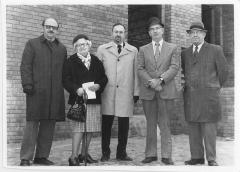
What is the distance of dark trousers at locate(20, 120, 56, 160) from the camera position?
15.6ft

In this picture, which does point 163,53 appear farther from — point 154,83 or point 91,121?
point 91,121

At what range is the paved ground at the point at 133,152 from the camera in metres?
4.93

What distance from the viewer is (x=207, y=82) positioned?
15.9 feet

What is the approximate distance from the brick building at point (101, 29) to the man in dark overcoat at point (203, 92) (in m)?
2.49

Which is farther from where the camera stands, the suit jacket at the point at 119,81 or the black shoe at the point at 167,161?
the suit jacket at the point at 119,81

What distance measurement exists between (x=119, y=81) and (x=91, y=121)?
2.38 feet

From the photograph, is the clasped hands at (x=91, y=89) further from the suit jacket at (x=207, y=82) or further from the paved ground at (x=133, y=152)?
the suit jacket at (x=207, y=82)

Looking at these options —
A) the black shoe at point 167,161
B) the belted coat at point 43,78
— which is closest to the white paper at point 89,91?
the belted coat at point 43,78

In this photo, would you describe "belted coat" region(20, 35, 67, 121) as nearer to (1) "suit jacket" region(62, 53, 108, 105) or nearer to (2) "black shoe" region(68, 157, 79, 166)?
(1) "suit jacket" region(62, 53, 108, 105)

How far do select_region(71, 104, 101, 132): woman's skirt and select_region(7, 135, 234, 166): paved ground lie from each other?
18.9 inches

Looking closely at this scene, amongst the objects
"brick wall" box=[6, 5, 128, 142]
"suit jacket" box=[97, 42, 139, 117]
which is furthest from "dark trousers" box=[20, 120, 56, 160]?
"brick wall" box=[6, 5, 128, 142]

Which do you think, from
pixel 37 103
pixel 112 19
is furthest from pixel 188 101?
pixel 112 19

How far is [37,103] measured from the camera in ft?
15.8

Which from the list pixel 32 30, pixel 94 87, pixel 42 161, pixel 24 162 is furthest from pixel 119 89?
pixel 32 30
